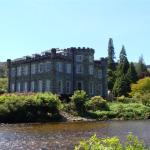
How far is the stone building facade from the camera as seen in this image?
252ft

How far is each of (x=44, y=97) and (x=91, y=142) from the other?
49.9m

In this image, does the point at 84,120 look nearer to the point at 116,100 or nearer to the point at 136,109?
the point at 136,109

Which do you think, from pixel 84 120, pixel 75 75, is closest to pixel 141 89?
pixel 75 75

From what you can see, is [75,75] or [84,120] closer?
[84,120]

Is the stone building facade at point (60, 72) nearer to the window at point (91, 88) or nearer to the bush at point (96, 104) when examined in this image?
the window at point (91, 88)

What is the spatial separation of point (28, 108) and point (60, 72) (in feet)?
69.6

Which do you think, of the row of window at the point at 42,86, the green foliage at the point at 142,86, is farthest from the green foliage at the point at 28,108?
the green foliage at the point at 142,86

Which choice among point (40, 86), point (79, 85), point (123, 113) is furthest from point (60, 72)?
point (123, 113)

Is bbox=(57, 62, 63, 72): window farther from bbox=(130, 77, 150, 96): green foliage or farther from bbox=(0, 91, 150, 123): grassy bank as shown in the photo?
bbox=(130, 77, 150, 96): green foliage

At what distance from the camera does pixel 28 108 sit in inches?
2255

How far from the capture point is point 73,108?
6462cm

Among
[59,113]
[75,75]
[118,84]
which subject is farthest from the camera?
[118,84]

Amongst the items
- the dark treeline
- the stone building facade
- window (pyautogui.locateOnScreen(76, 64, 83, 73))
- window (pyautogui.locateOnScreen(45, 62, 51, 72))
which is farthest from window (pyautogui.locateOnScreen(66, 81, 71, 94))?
the dark treeline

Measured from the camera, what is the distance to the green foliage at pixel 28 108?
182 ft
